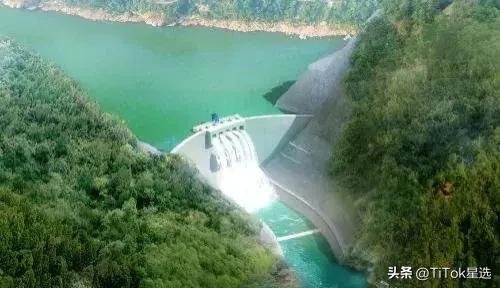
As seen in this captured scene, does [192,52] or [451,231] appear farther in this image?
[192,52]

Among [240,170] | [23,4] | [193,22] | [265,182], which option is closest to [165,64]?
[193,22]

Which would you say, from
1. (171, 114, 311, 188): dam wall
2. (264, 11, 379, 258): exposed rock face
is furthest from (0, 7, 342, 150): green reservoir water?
(171, 114, 311, 188): dam wall

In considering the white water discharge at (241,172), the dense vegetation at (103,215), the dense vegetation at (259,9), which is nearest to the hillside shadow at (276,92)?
the white water discharge at (241,172)

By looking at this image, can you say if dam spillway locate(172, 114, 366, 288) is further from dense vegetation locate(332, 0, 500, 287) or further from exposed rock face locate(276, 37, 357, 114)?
dense vegetation locate(332, 0, 500, 287)

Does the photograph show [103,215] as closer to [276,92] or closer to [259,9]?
[276,92]

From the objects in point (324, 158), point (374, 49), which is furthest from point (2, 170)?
point (374, 49)

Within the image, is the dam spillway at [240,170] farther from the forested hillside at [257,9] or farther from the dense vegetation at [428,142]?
the forested hillside at [257,9]

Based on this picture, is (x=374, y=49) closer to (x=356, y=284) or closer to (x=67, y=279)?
(x=356, y=284)
